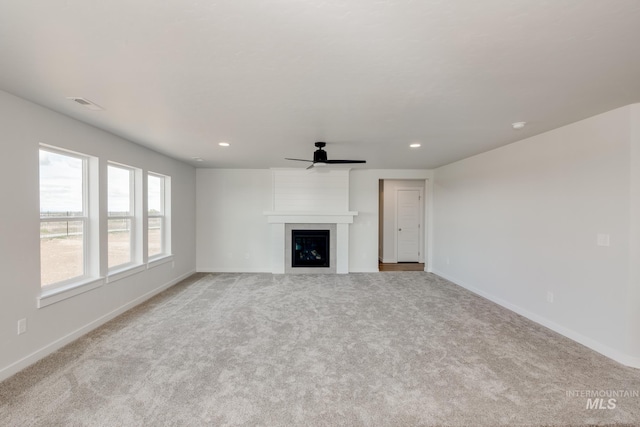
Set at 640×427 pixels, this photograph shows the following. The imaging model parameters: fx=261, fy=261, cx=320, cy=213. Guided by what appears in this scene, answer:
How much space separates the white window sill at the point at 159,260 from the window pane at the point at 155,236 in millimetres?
120

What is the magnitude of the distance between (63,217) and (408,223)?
6692 millimetres

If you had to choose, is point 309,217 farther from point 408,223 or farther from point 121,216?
point 121,216

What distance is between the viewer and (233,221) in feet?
19.4

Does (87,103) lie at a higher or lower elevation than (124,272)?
higher

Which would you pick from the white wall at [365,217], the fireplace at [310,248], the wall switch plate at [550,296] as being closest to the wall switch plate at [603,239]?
the wall switch plate at [550,296]

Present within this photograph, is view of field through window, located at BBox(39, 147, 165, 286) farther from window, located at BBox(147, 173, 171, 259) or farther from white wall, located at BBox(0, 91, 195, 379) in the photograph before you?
window, located at BBox(147, 173, 171, 259)

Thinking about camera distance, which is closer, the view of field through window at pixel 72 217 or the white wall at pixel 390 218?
the view of field through window at pixel 72 217

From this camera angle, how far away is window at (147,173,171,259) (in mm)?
4449

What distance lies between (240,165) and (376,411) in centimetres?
483

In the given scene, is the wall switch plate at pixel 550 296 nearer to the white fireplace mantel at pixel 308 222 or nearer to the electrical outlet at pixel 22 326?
the white fireplace mantel at pixel 308 222

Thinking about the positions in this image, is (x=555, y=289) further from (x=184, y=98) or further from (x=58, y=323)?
(x=58, y=323)

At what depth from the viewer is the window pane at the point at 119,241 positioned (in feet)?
11.5

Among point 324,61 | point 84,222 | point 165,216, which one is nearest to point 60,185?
point 84,222

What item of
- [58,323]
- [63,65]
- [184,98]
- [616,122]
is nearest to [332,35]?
[184,98]
